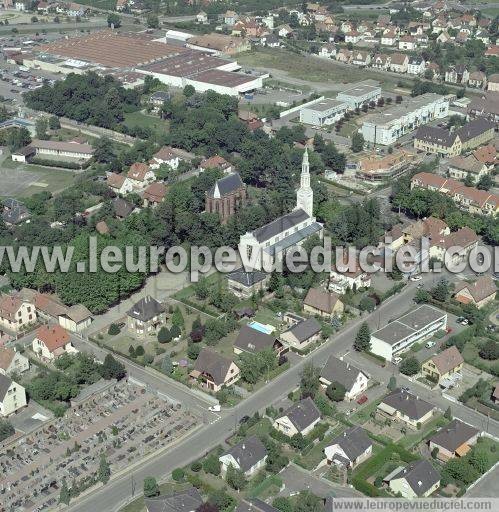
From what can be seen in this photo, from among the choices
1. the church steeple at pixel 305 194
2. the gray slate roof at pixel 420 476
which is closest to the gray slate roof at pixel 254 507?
the gray slate roof at pixel 420 476

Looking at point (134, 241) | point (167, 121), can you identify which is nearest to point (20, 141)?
Result: point (167, 121)

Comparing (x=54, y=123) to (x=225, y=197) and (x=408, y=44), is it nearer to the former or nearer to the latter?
(x=225, y=197)

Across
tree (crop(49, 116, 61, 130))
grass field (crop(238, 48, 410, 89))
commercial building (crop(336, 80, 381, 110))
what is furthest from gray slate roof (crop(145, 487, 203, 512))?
grass field (crop(238, 48, 410, 89))

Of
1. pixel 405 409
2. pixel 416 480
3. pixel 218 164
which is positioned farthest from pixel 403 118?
pixel 416 480

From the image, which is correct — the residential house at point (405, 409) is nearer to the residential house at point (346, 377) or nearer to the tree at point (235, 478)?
the residential house at point (346, 377)

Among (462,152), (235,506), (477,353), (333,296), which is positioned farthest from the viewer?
(462,152)

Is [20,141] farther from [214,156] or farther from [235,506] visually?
[235,506]
